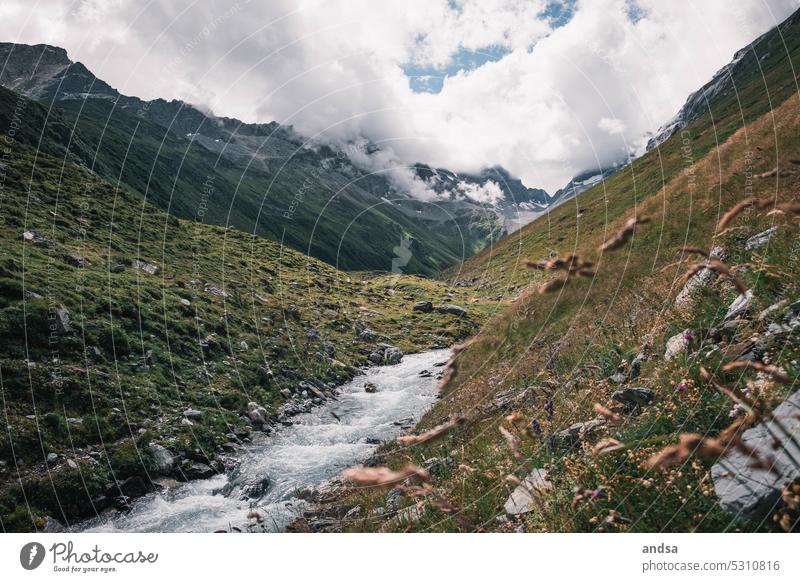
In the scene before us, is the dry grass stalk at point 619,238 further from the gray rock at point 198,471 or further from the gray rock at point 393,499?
the gray rock at point 198,471

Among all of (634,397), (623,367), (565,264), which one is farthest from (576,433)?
(565,264)

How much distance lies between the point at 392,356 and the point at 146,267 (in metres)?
19.5

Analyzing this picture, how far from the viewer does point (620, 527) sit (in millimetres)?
3684

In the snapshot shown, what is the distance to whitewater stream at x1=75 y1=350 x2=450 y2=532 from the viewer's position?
1218cm

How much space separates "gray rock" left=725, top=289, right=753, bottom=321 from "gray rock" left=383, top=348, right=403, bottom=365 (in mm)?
31684

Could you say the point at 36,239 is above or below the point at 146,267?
above

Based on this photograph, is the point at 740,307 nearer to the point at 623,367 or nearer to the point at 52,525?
the point at 623,367

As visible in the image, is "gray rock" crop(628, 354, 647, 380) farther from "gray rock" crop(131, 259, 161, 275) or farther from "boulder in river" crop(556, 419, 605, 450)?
"gray rock" crop(131, 259, 161, 275)

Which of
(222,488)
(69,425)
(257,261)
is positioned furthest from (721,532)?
(257,261)

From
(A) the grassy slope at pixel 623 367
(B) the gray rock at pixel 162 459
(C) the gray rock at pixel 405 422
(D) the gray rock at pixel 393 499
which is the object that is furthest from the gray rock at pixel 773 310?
(B) the gray rock at pixel 162 459

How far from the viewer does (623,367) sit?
7.14 m

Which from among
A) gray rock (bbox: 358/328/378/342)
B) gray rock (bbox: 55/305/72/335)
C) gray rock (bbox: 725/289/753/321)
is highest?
gray rock (bbox: 55/305/72/335)

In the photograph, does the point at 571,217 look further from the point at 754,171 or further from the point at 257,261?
the point at 754,171

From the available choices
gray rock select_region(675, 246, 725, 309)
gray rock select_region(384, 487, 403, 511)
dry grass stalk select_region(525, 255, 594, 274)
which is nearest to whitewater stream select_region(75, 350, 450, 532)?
gray rock select_region(384, 487, 403, 511)
